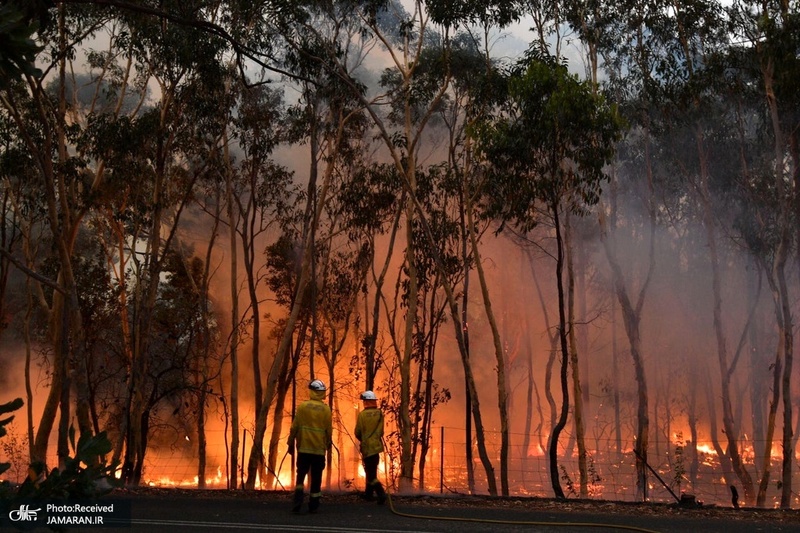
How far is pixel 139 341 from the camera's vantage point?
1759cm

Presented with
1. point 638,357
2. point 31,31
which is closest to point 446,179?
point 638,357

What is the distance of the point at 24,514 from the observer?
352cm

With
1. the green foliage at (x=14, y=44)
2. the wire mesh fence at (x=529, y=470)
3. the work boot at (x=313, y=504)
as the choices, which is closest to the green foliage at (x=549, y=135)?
the work boot at (x=313, y=504)

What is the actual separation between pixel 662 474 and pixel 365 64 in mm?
20038

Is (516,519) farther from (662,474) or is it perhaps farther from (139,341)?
(662,474)

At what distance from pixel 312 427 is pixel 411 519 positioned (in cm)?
135

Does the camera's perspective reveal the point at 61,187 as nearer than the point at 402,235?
Yes

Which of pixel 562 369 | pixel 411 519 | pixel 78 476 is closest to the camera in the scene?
pixel 78 476

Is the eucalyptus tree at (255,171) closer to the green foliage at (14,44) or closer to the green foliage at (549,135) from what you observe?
the green foliage at (549,135)

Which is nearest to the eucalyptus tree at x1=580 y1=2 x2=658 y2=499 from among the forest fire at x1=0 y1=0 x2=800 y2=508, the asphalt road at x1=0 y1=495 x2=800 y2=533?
the forest fire at x1=0 y1=0 x2=800 y2=508

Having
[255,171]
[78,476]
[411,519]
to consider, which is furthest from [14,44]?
[255,171]

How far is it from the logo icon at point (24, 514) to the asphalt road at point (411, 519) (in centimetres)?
350

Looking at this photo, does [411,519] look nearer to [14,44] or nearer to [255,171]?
[14,44]

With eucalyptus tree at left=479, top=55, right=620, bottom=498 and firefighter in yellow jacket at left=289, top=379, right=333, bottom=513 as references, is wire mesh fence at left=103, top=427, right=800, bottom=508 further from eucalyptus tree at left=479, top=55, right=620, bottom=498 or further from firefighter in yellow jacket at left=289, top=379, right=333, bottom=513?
firefighter in yellow jacket at left=289, top=379, right=333, bottom=513
